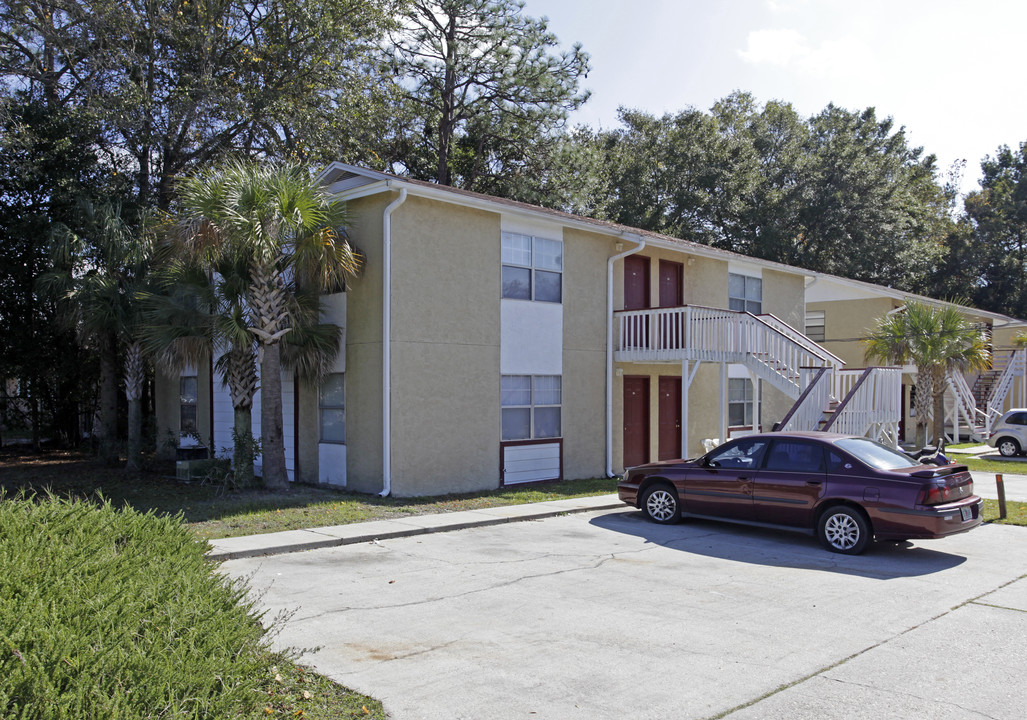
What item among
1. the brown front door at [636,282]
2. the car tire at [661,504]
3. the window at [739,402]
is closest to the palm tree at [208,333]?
the car tire at [661,504]

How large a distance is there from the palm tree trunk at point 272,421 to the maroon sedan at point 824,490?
6.64 m

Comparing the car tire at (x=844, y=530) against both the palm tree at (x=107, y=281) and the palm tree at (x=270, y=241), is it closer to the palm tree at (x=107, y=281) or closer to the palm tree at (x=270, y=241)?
the palm tree at (x=270, y=241)

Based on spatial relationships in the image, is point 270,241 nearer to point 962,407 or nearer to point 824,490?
point 824,490

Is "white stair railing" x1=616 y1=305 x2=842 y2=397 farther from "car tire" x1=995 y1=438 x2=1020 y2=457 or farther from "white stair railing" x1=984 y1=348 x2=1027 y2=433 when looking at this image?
"white stair railing" x1=984 y1=348 x2=1027 y2=433

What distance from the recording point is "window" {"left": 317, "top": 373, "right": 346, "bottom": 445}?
1571 cm

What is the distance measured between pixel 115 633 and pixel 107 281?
1682 centimetres

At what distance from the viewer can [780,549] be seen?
10.4m

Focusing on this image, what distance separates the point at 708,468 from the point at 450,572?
4.45 m

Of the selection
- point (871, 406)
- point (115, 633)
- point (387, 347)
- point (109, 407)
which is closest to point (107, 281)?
point (109, 407)

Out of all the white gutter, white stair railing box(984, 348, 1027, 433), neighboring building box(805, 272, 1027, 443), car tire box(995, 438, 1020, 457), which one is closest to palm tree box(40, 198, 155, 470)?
the white gutter

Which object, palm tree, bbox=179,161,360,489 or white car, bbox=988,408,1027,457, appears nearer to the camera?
palm tree, bbox=179,161,360,489

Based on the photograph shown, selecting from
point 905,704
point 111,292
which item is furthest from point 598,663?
point 111,292

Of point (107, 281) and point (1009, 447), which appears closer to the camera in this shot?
point (107, 281)

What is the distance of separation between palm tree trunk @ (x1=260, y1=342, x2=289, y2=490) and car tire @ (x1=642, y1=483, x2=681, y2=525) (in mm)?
6455
